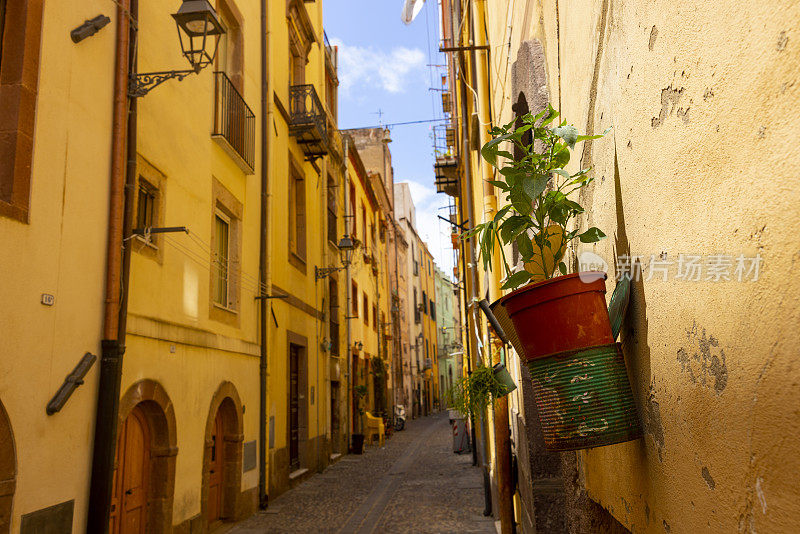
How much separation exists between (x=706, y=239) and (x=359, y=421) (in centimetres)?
2105

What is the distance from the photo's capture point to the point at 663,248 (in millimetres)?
1774

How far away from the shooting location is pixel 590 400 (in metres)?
1.98

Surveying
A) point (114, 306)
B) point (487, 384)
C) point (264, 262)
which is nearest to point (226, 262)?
point (264, 262)

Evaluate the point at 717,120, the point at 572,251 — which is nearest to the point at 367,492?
the point at 572,251

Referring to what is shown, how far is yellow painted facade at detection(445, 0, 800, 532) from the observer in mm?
1141

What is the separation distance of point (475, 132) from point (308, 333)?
734cm

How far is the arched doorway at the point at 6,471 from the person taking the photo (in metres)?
4.64

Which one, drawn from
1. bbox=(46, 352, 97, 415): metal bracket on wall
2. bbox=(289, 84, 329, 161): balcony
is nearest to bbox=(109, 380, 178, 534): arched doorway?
bbox=(46, 352, 97, 415): metal bracket on wall

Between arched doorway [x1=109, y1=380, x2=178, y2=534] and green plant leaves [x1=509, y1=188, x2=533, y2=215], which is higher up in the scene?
green plant leaves [x1=509, y1=188, x2=533, y2=215]

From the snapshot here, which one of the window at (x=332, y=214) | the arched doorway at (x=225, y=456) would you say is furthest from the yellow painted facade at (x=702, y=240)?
the window at (x=332, y=214)

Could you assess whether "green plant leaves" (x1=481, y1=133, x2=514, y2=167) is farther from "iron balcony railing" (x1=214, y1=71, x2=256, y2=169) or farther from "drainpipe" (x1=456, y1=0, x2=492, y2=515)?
"iron balcony railing" (x1=214, y1=71, x2=256, y2=169)

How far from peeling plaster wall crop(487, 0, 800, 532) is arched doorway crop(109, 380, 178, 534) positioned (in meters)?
5.91

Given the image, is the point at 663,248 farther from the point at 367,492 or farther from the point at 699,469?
the point at 367,492

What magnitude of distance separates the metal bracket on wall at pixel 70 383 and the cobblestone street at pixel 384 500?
14.6 feet
